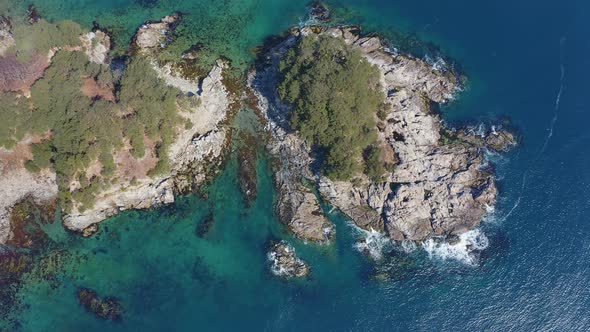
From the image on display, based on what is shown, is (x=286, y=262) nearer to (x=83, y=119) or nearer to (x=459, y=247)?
(x=459, y=247)

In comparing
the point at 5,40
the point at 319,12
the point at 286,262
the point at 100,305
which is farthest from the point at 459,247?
the point at 5,40

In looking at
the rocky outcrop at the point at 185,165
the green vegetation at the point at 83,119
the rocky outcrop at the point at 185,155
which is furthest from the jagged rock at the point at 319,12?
the green vegetation at the point at 83,119

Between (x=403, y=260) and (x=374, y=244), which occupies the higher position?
(x=374, y=244)

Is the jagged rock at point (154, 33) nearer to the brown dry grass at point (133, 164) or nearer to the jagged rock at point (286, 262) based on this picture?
the brown dry grass at point (133, 164)

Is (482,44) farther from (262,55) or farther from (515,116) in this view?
(262,55)

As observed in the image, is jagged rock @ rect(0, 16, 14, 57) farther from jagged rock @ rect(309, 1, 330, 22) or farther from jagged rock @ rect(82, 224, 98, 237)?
jagged rock @ rect(309, 1, 330, 22)
